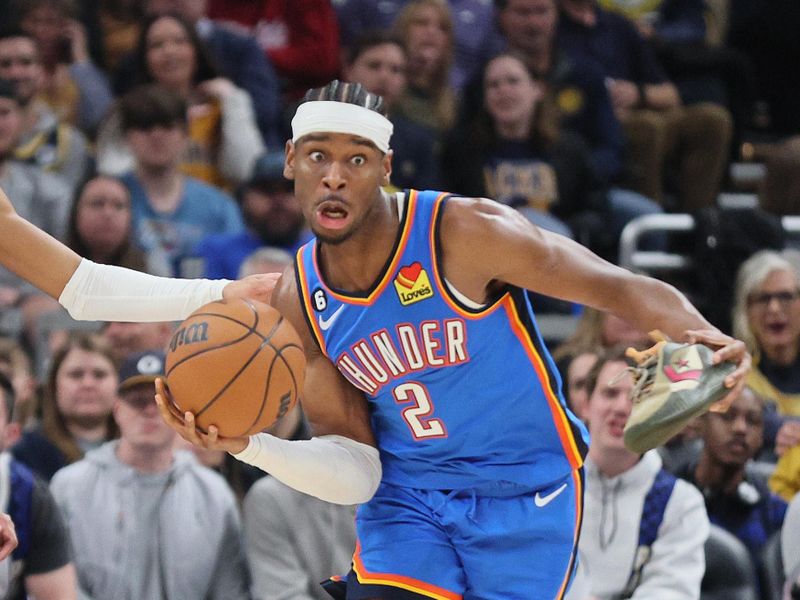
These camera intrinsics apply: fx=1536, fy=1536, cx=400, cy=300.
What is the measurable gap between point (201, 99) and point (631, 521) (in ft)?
12.2

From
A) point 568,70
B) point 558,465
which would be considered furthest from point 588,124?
point 558,465

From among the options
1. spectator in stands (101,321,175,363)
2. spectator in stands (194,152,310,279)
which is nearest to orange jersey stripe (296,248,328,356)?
spectator in stands (101,321,175,363)

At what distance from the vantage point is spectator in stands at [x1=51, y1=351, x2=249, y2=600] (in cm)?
577

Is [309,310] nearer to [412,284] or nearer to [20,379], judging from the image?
[412,284]

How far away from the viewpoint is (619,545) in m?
5.78

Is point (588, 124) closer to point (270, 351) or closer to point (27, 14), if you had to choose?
point (27, 14)

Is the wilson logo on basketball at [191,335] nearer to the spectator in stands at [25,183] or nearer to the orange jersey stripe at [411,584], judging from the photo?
the orange jersey stripe at [411,584]

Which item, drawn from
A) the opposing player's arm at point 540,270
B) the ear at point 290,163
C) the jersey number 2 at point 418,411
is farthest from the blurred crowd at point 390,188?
the ear at point 290,163

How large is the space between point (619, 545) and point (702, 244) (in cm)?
263

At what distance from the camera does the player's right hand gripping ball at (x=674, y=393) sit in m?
3.88

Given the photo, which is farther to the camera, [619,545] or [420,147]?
[420,147]

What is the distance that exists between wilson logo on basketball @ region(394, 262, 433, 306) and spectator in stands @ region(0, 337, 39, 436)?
8.42 feet

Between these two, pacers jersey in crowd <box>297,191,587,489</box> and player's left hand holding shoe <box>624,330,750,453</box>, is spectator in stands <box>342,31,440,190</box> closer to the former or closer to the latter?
pacers jersey in crowd <box>297,191,587,489</box>

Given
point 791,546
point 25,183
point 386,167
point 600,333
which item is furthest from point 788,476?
point 25,183
